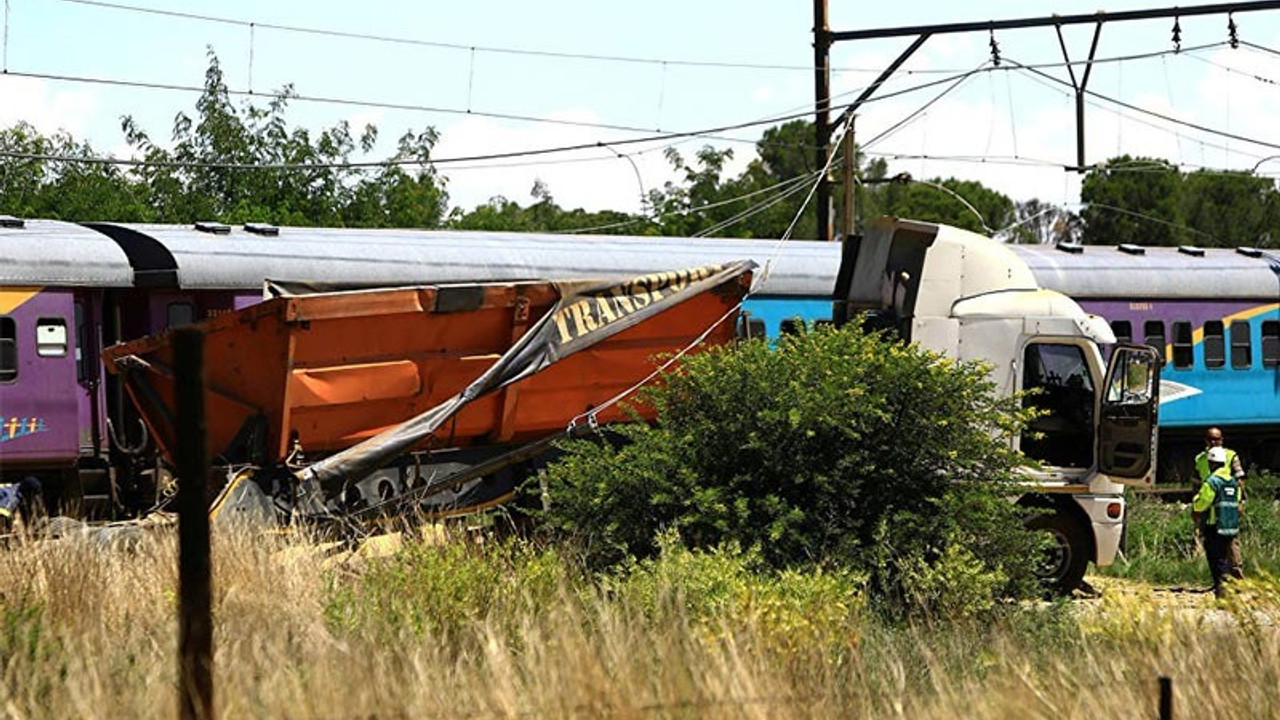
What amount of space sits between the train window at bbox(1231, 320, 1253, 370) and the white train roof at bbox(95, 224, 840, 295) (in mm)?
6932

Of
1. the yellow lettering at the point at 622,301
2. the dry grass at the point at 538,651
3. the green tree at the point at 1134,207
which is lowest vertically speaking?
the dry grass at the point at 538,651

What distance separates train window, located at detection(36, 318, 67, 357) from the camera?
18.0m

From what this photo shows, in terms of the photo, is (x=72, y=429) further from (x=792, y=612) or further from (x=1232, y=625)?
(x=1232, y=625)

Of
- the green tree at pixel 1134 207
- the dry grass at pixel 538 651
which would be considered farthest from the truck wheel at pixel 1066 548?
the green tree at pixel 1134 207

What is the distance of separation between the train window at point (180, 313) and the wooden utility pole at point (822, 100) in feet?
40.6

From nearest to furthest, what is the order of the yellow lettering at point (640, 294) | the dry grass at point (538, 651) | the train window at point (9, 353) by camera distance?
the dry grass at point (538, 651)
the yellow lettering at point (640, 294)
the train window at point (9, 353)

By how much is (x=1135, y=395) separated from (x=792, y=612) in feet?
21.5

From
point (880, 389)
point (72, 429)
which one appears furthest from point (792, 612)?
point (72, 429)

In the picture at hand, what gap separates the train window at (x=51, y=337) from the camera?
59.1 ft

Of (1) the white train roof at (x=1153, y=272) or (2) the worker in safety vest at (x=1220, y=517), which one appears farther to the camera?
(1) the white train roof at (x=1153, y=272)

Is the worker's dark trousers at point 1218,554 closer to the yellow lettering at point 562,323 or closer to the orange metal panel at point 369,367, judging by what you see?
the orange metal panel at point 369,367

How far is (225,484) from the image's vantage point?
13359 mm

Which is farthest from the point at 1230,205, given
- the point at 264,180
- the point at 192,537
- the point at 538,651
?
the point at 192,537

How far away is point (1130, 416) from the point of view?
15125 millimetres
